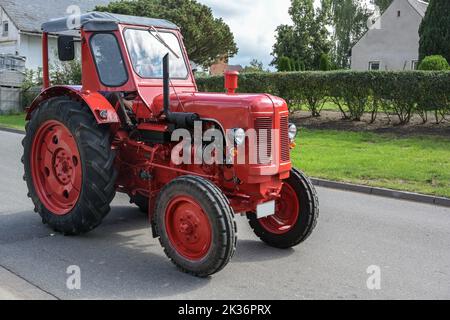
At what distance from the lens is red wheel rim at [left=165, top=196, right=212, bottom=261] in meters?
4.95

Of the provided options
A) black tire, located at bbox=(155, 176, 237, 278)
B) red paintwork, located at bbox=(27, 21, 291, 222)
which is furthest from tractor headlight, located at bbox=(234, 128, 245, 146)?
black tire, located at bbox=(155, 176, 237, 278)

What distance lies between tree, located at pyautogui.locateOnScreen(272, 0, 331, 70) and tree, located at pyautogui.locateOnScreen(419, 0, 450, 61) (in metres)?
19.9

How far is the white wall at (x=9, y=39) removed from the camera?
37688 millimetres

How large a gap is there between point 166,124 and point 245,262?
5.48 feet

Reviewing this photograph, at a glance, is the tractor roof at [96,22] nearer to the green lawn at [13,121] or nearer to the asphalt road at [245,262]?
the asphalt road at [245,262]

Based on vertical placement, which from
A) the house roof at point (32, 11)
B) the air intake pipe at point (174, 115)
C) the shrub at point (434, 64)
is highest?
the house roof at point (32, 11)

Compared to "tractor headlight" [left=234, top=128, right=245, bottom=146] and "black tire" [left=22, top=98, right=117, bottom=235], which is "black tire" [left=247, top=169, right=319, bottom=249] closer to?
"tractor headlight" [left=234, top=128, right=245, bottom=146]

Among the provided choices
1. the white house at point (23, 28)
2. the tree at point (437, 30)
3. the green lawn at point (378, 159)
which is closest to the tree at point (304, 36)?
the white house at point (23, 28)

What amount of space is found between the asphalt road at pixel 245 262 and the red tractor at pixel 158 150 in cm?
27

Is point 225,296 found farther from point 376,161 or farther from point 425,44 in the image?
point 425,44

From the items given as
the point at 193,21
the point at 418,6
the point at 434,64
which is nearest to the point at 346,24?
the point at 418,6

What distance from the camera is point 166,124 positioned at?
5777mm

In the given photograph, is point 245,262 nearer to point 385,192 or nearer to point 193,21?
point 385,192

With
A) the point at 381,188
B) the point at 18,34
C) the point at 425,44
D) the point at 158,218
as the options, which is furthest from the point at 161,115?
the point at 18,34
